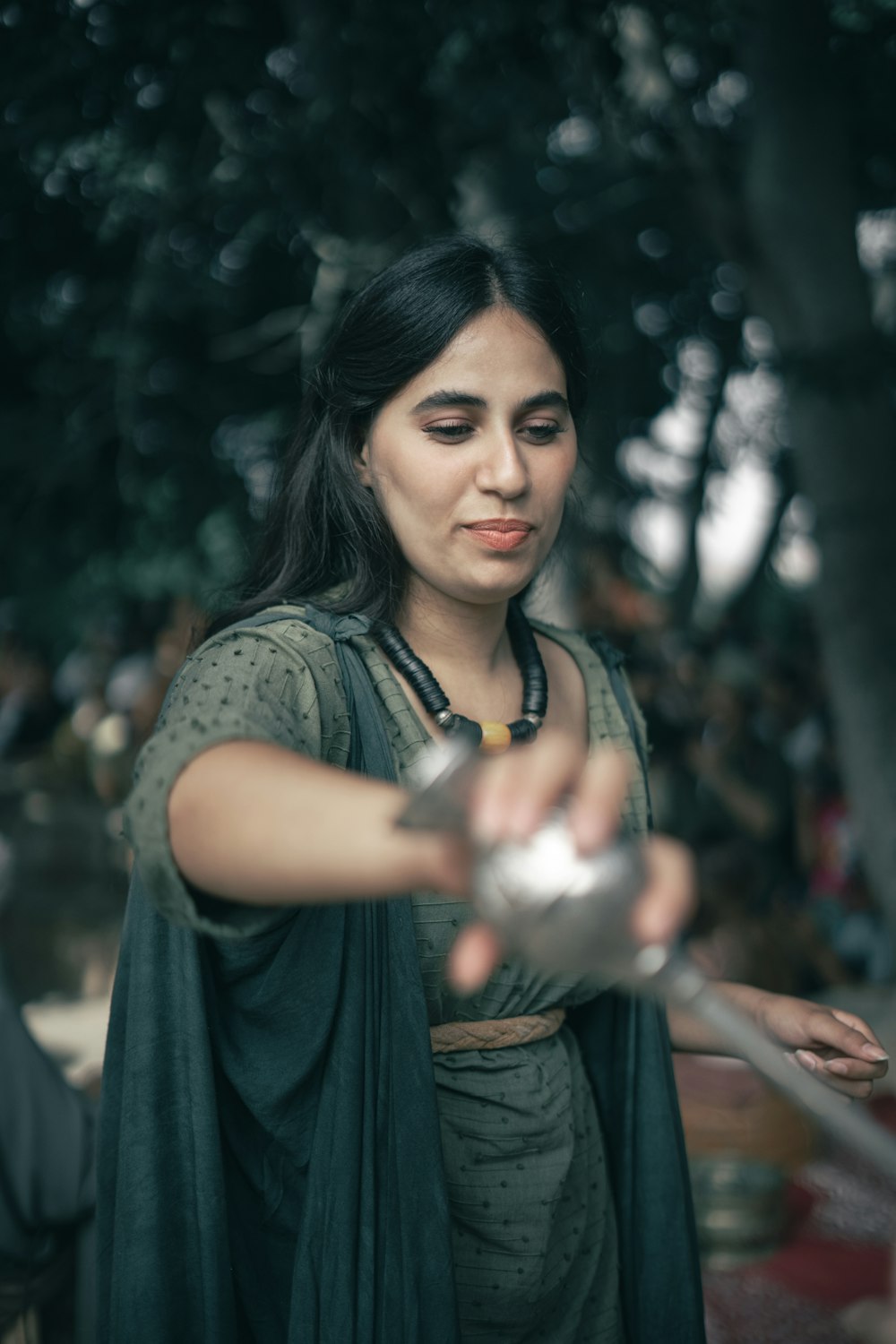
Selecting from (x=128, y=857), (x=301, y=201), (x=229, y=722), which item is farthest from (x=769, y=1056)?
(x=128, y=857)

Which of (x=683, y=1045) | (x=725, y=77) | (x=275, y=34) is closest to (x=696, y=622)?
(x=725, y=77)

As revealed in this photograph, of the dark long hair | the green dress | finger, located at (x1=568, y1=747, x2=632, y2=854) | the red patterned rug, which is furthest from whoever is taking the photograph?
the red patterned rug

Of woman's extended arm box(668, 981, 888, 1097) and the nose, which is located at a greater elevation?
the nose

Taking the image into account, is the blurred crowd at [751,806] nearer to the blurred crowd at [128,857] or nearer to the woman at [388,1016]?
the blurred crowd at [128,857]

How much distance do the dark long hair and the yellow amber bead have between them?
214 mm

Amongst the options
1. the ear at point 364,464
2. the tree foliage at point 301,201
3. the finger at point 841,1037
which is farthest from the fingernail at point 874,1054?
the tree foliage at point 301,201

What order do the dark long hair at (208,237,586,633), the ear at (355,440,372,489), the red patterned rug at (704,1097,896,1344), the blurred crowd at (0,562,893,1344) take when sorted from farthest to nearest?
the red patterned rug at (704,1097,896,1344) → the blurred crowd at (0,562,893,1344) → the ear at (355,440,372,489) → the dark long hair at (208,237,586,633)

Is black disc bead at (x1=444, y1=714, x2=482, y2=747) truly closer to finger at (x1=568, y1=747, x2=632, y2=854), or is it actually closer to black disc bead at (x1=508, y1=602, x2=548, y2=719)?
black disc bead at (x1=508, y1=602, x2=548, y2=719)

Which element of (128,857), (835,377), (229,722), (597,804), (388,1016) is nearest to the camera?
(597,804)

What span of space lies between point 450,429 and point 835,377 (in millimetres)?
2747

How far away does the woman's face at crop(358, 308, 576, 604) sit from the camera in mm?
1492

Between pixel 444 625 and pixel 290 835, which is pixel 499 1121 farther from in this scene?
pixel 290 835

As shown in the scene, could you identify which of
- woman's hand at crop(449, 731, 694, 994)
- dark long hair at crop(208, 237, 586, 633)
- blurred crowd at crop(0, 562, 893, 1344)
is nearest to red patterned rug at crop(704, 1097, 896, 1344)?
blurred crowd at crop(0, 562, 893, 1344)

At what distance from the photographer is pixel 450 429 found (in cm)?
150
